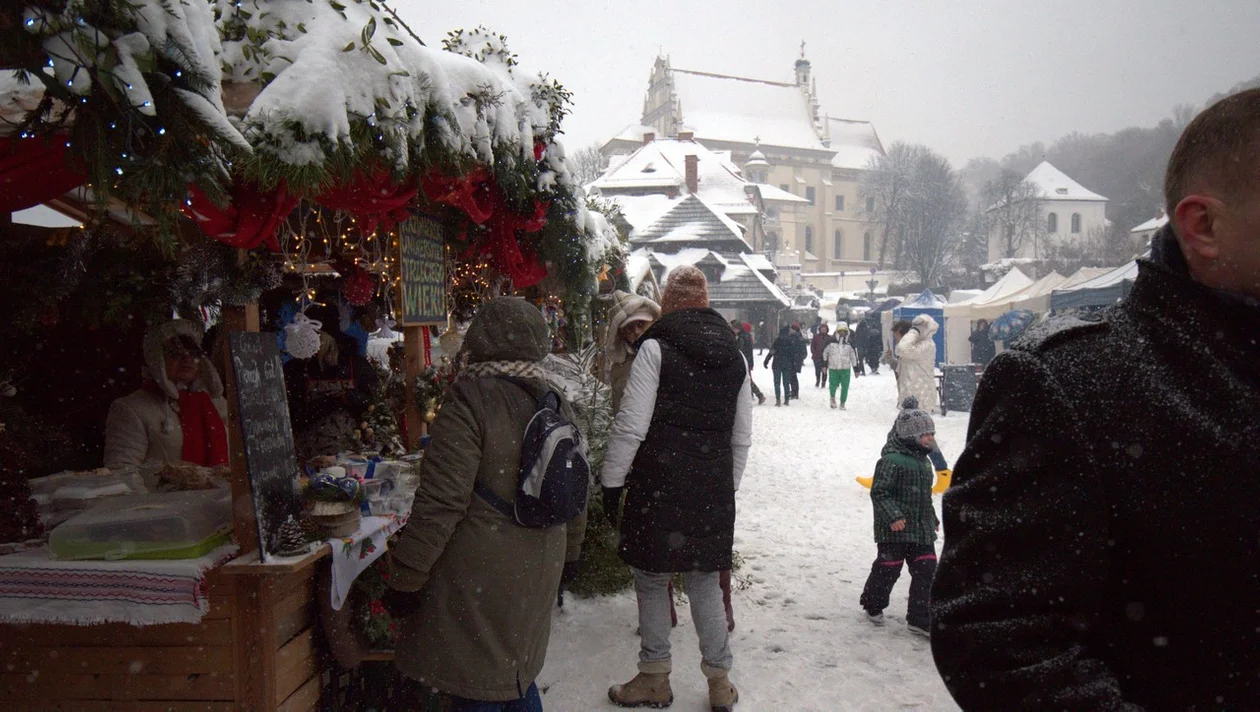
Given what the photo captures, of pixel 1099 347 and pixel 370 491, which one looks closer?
pixel 1099 347

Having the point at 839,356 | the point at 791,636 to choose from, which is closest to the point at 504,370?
the point at 791,636

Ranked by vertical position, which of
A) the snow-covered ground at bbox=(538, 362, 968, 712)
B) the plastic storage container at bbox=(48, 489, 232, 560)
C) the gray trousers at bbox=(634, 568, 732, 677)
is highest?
the plastic storage container at bbox=(48, 489, 232, 560)

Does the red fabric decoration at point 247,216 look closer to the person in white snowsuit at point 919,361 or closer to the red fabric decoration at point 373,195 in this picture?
the red fabric decoration at point 373,195

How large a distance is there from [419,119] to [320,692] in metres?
2.58

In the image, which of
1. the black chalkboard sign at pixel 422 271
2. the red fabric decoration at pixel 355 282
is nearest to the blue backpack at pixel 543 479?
the black chalkboard sign at pixel 422 271

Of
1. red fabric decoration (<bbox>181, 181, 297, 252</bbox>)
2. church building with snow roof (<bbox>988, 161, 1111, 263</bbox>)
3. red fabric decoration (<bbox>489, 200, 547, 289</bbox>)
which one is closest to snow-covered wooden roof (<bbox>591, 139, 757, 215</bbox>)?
church building with snow roof (<bbox>988, 161, 1111, 263</bbox>)

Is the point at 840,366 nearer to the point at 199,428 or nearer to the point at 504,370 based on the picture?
the point at 199,428

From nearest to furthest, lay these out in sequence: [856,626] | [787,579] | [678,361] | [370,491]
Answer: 1. [678,361]
2. [370,491]
3. [856,626]
4. [787,579]

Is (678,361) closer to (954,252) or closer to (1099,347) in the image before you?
(1099,347)

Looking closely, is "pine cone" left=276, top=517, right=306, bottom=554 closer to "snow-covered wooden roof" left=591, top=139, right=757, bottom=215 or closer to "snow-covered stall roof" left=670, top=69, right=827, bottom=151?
"snow-covered wooden roof" left=591, top=139, right=757, bottom=215

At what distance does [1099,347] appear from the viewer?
1.28 m

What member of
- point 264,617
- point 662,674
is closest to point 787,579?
point 662,674

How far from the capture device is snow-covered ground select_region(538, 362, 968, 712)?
4.16 meters

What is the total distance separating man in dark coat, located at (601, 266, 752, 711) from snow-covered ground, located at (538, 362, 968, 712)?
23.7 inches
